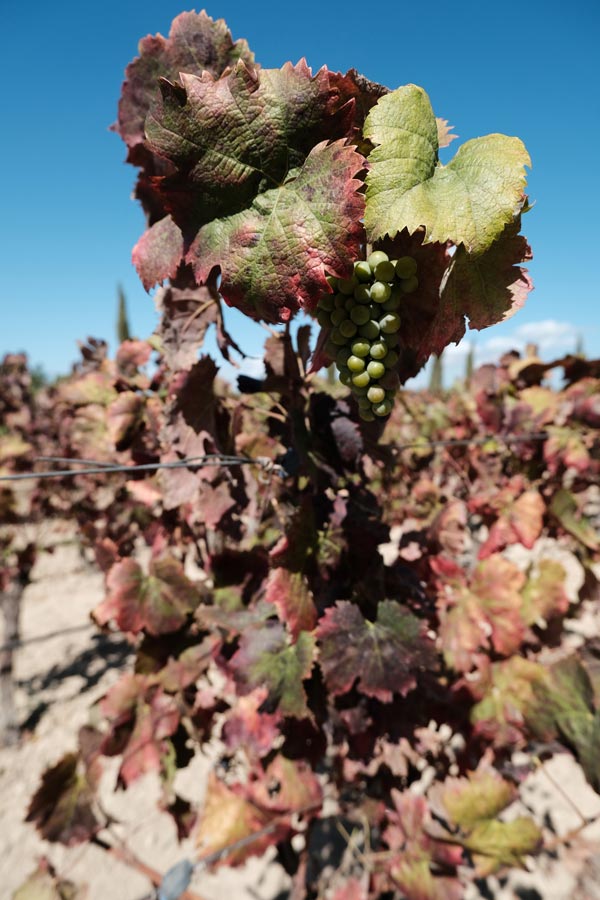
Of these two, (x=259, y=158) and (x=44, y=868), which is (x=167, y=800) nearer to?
(x=44, y=868)

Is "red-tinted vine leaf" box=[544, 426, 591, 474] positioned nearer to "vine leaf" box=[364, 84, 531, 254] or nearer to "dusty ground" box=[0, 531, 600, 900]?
"dusty ground" box=[0, 531, 600, 900]

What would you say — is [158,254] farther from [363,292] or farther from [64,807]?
[64,807]

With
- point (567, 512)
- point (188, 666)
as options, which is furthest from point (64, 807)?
point (567, 512)

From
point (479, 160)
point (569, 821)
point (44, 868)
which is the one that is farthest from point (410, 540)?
point (569, 821)

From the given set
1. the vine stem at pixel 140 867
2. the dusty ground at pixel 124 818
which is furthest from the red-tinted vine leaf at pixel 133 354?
the vine stem at pixel 140 867

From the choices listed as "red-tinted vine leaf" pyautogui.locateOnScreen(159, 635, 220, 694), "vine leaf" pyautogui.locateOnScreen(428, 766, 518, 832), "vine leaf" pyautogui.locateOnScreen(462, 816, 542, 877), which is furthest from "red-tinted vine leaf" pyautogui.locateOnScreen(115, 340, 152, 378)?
"vine leaf" pyautogui.locateOnScreen(462, 816, 542, 877)

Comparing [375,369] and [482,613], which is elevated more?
[375,369]
